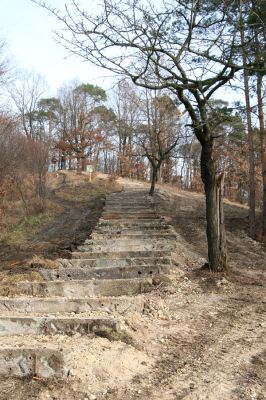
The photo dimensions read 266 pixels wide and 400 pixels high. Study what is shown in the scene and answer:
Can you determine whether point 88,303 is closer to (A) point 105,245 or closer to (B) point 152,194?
(A) point 105,245

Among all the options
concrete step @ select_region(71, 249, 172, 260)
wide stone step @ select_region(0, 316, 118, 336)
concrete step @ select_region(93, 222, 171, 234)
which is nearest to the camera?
wide stone step @ select_region(0, 316, 118, 336)

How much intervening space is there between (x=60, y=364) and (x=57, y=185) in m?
25.8

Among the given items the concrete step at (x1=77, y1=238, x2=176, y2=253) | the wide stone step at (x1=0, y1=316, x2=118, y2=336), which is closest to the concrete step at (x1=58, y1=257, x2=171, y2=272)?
the concrete step at (x1=77, y1=238, x2=176, y2=253)

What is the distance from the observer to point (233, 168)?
122 feet

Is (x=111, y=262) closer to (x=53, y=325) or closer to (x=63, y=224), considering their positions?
(x=53, y=325)

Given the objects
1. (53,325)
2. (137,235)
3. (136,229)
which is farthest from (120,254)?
(53,325)

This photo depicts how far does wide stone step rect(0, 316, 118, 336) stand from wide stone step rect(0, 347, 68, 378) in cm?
85

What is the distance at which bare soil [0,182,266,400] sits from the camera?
4012 mm

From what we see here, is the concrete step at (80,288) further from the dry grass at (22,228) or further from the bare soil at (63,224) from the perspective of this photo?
the dry grass at (22,228)

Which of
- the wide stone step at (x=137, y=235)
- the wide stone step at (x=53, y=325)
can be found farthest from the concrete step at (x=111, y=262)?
the wide stone step at (x=53, y=325)

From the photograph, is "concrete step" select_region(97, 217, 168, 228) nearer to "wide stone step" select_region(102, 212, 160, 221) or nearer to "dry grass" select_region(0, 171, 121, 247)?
"wide stone step" select_region(102, 212, 160, 221)

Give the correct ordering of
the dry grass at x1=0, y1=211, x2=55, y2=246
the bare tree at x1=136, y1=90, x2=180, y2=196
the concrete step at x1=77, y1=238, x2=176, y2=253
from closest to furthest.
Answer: the concrete step at x1=77, y1=238, x2=176, y2=253
the dry grass at x1=0, y1=211, x2=55, y2=246
the bare tree at x1=136, y1=90, x2=180, y2=196

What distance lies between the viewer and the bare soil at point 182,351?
4012mm

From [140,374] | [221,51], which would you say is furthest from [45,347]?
[221,51]
